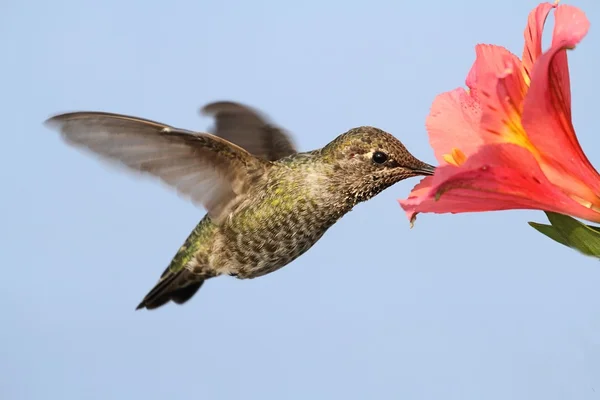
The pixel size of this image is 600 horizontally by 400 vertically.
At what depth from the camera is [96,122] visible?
1.03 m

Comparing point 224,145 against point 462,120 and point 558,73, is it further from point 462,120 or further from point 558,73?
point 558,73

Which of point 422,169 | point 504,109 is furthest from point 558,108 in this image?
point 422,169

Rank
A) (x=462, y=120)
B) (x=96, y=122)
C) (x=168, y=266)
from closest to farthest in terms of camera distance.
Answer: (x=462, y=120) → (x=96, y=122) → (x=168, y=266)

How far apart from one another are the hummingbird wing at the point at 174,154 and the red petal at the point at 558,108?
0.60 metres

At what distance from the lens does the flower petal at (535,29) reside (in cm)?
64

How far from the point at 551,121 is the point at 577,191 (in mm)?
77

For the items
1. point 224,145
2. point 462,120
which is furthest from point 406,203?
point 224,145

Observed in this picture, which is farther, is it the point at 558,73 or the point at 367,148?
the point at 367,148

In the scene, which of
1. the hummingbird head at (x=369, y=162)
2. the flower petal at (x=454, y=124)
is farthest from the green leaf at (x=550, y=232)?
the hummingbird head at (x=369, y=162)

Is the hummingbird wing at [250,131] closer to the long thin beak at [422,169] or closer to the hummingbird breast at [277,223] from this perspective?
the hummingbird breast at [277,223]

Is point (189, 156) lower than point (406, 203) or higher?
higher

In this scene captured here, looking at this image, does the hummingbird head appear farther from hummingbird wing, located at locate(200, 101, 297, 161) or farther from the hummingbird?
hummingbird wing, located at locate(200, 101, 297, 161)

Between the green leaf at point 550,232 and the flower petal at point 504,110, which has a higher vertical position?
the flower petal at point 504,110

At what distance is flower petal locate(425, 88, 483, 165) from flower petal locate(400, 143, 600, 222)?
9 centimetres
